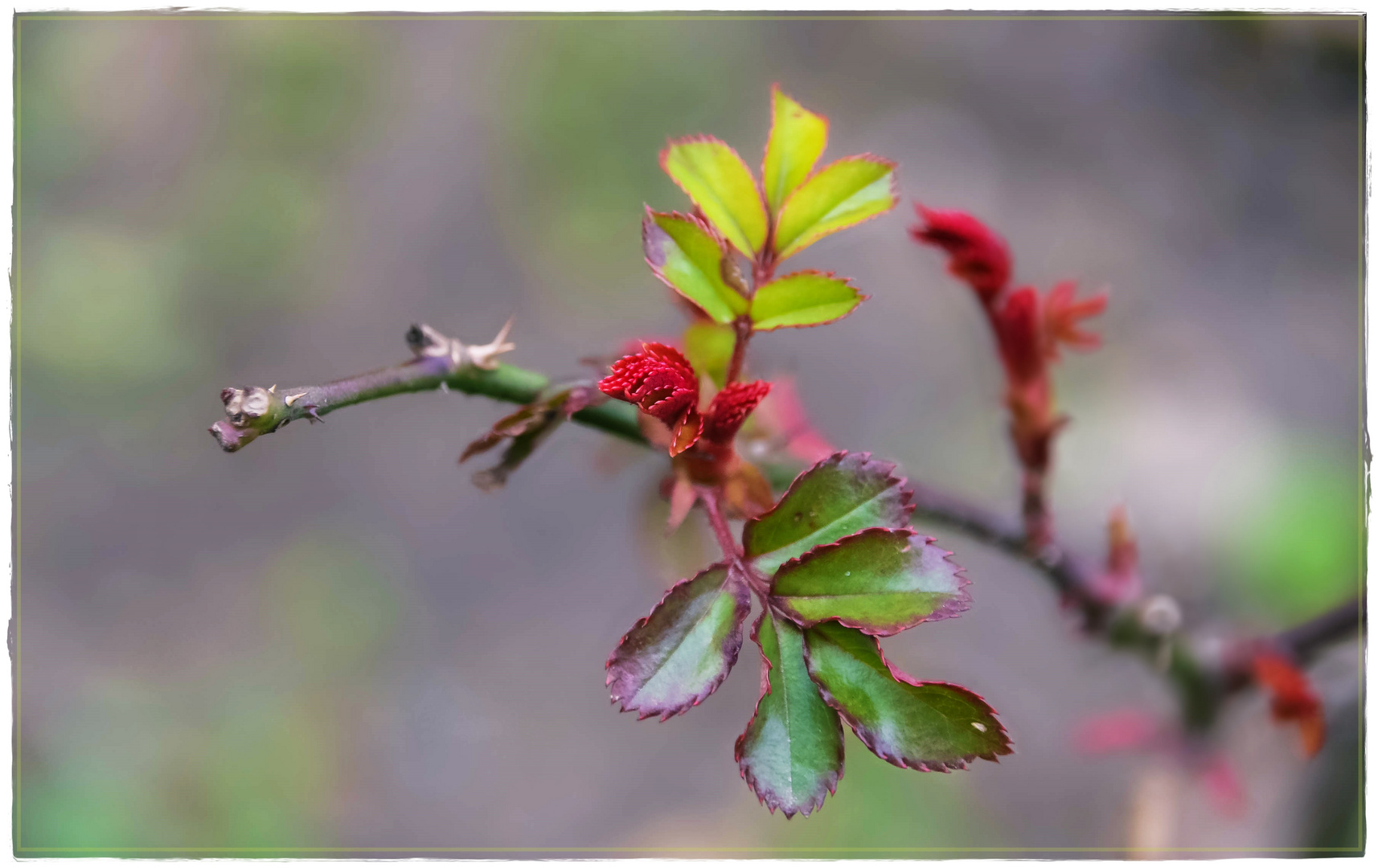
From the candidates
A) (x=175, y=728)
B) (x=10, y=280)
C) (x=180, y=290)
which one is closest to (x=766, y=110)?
(x=180, y=290)

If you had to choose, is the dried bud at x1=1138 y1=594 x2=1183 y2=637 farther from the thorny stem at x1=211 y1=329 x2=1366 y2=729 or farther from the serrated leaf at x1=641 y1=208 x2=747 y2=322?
the serrated leaf at x1=641 y1=208 x2=747 y2=322

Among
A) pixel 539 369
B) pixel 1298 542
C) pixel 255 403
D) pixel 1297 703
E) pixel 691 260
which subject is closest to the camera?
pixel 255 403

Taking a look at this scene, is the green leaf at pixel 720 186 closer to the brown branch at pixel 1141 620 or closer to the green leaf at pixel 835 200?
the green leaf at pixel 835 200

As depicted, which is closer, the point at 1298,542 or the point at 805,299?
the point at 805,299

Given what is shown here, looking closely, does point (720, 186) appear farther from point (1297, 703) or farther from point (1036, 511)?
point (1297, 703)

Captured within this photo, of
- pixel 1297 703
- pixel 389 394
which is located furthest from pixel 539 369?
pixel 389 394

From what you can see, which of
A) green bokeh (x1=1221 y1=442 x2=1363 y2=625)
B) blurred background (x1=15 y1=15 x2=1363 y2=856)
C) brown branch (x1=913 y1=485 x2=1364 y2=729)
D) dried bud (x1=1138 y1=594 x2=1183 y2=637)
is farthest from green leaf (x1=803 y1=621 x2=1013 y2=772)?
green bokeh (x1=1221 y1=442 x2=1363 y2=625)

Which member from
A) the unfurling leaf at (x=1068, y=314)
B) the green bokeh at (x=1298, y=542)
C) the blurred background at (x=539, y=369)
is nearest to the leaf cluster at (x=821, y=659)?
the unfurling leaf at (x=1068, y=314)
